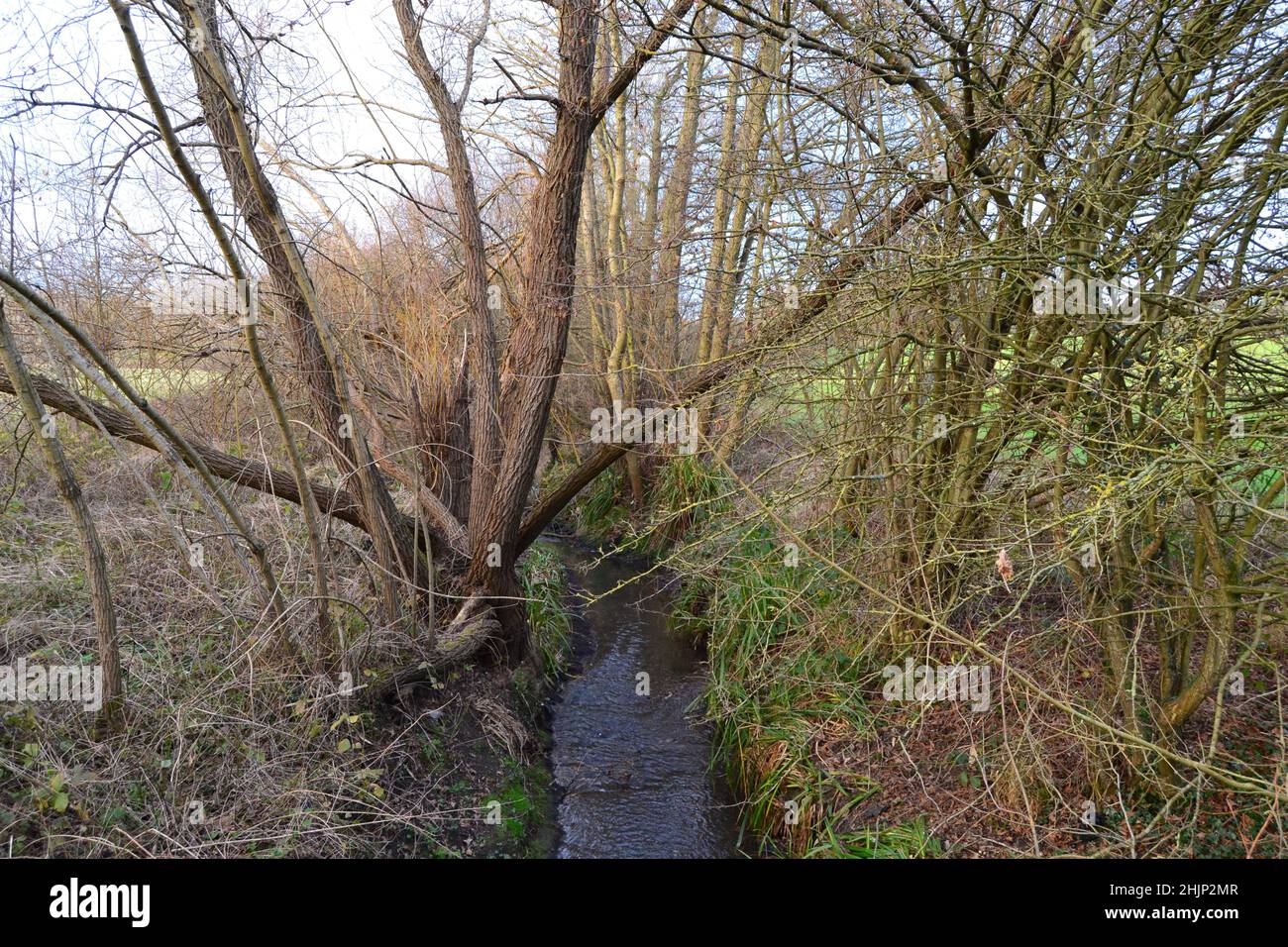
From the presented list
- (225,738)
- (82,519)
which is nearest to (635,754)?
(225,738)

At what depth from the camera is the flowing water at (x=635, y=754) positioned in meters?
4.95

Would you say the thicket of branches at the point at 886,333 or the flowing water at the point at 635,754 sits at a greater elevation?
the thicket of branches at the point at 886,333

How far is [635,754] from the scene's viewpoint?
232 inches

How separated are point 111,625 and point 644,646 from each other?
507cm

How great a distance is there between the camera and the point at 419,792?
4434 mm

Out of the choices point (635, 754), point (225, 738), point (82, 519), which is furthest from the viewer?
point (635, 754)

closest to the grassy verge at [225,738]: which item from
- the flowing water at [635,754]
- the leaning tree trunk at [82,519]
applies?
the leaning tree trunk at [82,519]

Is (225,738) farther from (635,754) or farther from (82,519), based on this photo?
(635,754)

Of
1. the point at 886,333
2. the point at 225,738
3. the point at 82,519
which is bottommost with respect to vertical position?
the point at 225,738

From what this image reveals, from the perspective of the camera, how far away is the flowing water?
16.3 ft

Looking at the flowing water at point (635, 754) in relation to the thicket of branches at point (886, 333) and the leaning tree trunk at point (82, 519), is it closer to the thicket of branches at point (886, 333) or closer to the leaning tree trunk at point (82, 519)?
the thicket of branches at point (886, 333)

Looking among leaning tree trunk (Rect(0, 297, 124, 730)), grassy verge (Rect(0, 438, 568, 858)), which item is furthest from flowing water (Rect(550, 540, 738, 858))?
leaning tree trunk (Rect(0, 297, 124, 730))
